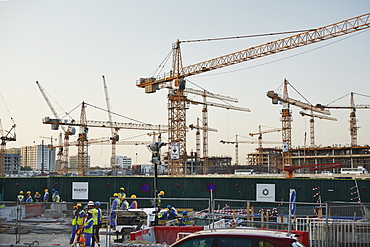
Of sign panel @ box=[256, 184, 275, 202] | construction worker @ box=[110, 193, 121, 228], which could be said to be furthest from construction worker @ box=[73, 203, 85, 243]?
sign panel @ box=[256, 184, 275, 202]

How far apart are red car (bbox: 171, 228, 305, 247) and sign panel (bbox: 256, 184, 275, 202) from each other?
21.8 meters

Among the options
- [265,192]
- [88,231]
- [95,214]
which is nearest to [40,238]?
[95,214]

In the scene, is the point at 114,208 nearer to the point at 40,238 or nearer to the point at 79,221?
the point at 40,238

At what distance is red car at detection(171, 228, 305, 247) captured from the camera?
6477 mm

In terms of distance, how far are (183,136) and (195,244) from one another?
58.1 meters

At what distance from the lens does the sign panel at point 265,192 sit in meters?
28.0

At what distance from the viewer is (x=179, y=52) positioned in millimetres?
69000

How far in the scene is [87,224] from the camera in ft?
45.6

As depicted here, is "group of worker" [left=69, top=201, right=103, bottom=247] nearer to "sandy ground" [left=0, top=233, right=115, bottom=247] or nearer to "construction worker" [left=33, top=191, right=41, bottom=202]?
"sandy ground" [left=0, top=233, right=115, bottom=247]

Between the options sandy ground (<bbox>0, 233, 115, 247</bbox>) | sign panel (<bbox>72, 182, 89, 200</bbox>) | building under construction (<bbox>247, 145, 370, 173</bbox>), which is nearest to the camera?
sandy ground (<bbox>0, 233, 115, 247</bbox>)

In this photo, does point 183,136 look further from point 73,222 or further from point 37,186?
point 73,222

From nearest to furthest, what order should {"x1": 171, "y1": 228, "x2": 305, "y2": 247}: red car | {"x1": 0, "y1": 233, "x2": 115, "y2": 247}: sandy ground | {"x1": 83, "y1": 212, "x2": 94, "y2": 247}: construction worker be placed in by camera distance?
{"x1": 171, "y1": 228, "x2": 305, "y2": 247}: red car, {"x1": 83, "y1": 212, "x2": 94, "y2": 247}: construction worker, {"x1": 0, "y1": 233, "x2": 115, "y2": 247}: sandy ground

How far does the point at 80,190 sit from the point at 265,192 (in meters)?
13.5

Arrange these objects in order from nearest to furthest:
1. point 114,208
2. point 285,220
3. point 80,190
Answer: point 114,208, point 285,220, point 80,190
